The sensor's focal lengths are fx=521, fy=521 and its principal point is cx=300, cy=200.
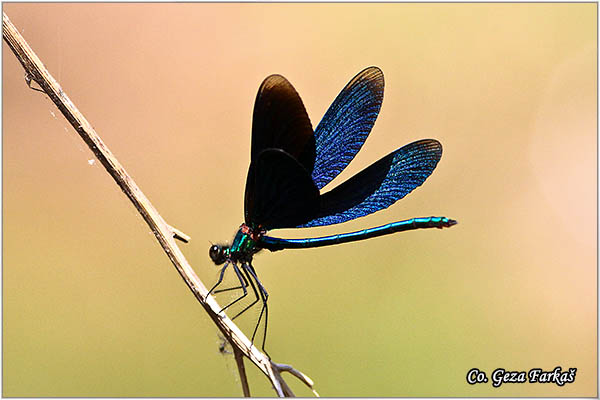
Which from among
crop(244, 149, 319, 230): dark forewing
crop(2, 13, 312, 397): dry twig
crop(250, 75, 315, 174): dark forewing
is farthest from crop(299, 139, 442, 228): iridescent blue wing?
crop(2, 13, 312, 397): dry twig

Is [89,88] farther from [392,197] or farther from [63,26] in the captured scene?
[392,197]

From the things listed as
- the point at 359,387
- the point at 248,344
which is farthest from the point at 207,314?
the point at 359,387

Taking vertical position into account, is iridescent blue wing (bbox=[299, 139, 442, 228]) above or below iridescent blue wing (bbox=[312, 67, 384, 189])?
below

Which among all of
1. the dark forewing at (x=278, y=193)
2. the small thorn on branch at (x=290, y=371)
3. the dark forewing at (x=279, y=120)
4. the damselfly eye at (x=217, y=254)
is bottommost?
the small thorn on branch at (x=290, y=371)

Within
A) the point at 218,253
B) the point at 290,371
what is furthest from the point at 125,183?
the point at 290,371

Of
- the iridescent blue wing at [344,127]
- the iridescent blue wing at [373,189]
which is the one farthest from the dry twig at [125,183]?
the iridescent blue wing at [344,127]

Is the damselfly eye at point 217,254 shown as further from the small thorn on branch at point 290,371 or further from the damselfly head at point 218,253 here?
the small thorn on branch at point 290,371

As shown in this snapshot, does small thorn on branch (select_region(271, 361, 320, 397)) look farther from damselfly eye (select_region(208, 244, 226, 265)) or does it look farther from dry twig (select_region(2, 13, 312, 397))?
damselfly eye (select_region(208, 244, 226, 265))
